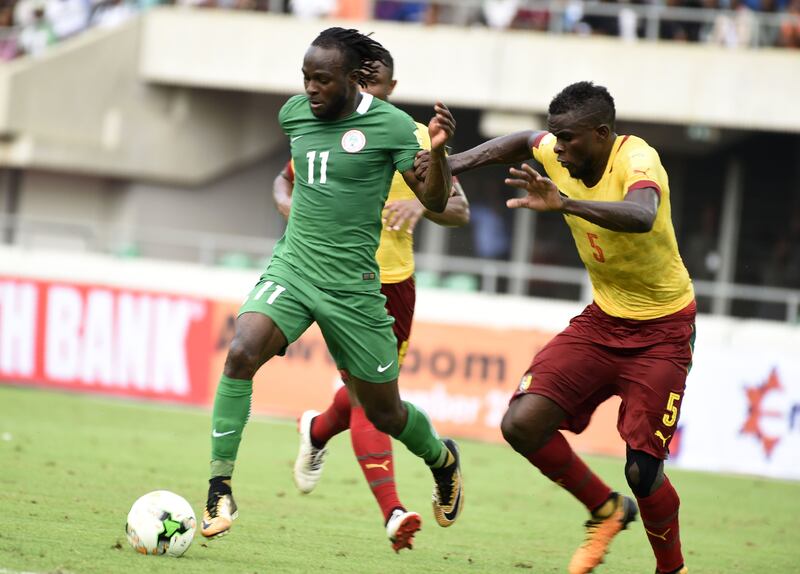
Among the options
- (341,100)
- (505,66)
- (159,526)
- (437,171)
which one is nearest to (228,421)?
(159,526)

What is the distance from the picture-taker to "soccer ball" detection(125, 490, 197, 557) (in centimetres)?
661

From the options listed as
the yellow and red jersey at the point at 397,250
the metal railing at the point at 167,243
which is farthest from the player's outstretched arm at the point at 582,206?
the metal railing at the point at 167,243

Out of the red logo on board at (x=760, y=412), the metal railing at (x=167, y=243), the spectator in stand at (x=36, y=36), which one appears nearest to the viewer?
the red logo on board at (x=760, y=412)

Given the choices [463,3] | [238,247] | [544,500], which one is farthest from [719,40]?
[544,500]

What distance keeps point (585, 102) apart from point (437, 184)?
0.88 meters

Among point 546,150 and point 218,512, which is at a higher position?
point 546,150

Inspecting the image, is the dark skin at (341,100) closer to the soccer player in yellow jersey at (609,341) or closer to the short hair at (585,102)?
the soccer player in yellow jersey at (609,341)

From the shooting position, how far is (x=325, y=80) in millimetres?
6930

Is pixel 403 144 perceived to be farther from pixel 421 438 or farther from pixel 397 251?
pixel 421 438

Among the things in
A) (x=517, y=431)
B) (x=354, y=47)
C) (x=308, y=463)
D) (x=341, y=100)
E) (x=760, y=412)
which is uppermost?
(x=354, y=47)

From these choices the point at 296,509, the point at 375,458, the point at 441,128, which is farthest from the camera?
the point at 296,509

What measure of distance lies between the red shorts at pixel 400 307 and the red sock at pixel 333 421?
46cm

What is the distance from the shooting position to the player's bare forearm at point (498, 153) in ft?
23.9

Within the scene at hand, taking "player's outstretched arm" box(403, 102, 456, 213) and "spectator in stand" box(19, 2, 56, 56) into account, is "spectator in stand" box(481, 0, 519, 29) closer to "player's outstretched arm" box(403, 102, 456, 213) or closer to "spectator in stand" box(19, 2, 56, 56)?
"spectator in stand" box(19, 2, 56, 56)
